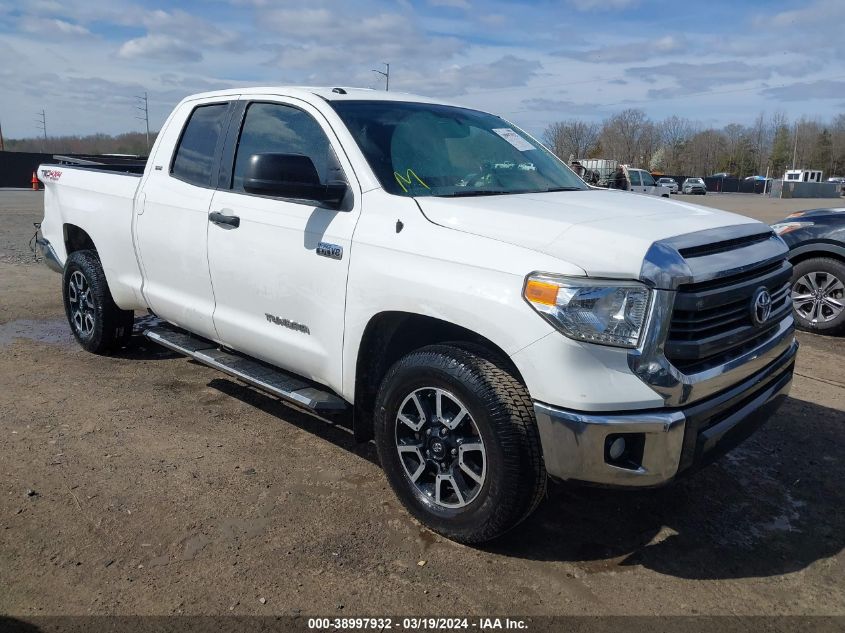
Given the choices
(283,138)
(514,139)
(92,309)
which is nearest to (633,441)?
(514,139)

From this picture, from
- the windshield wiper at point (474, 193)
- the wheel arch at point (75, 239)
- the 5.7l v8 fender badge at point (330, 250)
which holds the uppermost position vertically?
the windshield wiper at point (474, 193)

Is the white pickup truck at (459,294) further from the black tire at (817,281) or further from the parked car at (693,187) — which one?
the parked car at (693,187)

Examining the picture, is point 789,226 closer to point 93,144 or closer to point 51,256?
point 51,256

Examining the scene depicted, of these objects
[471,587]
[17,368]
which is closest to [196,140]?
[17,368]

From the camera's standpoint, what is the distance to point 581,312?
105 inches

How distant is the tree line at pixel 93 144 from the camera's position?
28.3 m

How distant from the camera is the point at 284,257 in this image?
148 inches

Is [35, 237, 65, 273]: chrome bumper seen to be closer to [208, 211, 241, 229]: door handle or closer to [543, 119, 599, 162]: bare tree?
[208, 211, 241, 229]: door handle

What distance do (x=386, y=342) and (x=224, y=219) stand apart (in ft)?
4.46

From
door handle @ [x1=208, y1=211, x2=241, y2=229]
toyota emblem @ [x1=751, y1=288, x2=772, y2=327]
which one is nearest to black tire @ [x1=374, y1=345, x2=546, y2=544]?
toyota emblem @ [x1=751, y1=288, x2=772, y2=327]

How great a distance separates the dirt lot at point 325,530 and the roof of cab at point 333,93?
2035 mm

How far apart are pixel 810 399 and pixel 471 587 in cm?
358

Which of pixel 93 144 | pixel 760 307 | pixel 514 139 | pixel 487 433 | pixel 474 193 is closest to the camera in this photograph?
pixel 487 433

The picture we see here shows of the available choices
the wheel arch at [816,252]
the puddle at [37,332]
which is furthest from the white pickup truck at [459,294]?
the wheel arch at [816,252]
